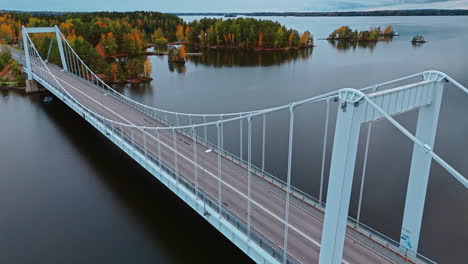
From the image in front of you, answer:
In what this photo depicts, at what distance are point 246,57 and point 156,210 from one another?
207 feet

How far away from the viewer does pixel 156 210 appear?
2112 centimetres

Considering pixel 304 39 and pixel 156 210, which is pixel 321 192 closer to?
pixel 156 210

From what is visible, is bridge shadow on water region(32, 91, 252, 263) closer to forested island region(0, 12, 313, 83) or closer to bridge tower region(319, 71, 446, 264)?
bridge tower region(319, 71, 446, 264)

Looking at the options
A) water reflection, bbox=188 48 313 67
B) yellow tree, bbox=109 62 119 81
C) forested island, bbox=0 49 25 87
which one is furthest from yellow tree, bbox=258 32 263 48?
forested island, bbox=0 49 25 87

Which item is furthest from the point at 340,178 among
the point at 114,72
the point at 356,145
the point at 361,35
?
the point at 361,35

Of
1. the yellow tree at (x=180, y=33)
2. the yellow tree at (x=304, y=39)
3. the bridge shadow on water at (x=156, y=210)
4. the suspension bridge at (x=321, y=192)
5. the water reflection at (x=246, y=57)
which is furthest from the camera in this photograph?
the yellow tree at (x=180, y=33)

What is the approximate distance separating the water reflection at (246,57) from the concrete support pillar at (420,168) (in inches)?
2267

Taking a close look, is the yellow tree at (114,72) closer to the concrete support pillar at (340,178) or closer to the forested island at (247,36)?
the forested island at (247,36)

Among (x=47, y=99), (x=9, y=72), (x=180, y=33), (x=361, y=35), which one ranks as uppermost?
(x=361, y=35)

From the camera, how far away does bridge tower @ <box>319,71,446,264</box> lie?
376 inches

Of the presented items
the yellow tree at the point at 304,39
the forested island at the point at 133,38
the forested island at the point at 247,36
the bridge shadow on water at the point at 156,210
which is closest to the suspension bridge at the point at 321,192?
the bridge shadow on water at the point at 156,210

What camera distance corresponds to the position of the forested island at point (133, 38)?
55.0 meters

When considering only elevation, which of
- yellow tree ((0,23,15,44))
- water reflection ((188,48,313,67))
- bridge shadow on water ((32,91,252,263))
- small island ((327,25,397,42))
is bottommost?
bridge shadow on water ((32,91,252,263))

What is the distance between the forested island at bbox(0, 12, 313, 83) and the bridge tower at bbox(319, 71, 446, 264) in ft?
152
